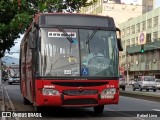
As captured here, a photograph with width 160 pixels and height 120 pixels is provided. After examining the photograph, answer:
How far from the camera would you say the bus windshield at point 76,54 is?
14.0 m

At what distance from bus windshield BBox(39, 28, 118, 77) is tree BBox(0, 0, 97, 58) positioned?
5.36 meters

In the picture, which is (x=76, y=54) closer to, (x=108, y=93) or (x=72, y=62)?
(x=72, y=62)

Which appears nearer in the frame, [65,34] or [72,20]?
[65,34]

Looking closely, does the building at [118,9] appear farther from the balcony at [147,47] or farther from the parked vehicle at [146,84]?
the parked vehicle at [146,84]

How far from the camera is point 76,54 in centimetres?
1420

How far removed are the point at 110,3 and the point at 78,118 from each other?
341 feet

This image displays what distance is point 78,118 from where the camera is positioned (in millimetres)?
14648

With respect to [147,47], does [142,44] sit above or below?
above

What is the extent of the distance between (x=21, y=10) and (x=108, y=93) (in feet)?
25.3

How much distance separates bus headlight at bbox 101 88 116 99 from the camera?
1425 cm

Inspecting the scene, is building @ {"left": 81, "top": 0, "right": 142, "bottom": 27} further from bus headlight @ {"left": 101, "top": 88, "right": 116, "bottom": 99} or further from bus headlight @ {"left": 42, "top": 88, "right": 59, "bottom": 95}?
bus headlight @ {"left": 42, "top": 88, "right": 59, "bottom": 95}

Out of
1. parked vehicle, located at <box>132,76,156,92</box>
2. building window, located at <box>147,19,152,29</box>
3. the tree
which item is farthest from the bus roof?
building window, located at <box>147,19,152,29</box>

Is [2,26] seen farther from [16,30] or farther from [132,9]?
[132,9]

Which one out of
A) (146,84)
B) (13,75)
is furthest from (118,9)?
(146,84)
